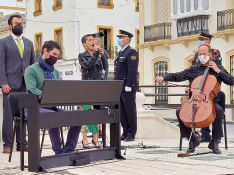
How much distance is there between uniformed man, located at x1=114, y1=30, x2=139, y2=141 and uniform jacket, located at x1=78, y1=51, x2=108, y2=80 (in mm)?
1036

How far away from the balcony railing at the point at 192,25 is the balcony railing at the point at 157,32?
0.76 meters

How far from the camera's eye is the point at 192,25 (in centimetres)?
3053

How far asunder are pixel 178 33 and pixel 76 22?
10.6 m

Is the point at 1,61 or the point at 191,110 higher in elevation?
the point at 1,61

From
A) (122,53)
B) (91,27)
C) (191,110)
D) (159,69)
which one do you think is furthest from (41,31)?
(191,110)

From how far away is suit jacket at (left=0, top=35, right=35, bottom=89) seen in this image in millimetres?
8891

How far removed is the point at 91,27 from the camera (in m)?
40.8

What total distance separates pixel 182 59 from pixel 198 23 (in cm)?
206

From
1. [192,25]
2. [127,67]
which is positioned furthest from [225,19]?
[127,67]

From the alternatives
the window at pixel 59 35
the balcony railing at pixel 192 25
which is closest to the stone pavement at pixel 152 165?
the balcony railing at pixel 192 25

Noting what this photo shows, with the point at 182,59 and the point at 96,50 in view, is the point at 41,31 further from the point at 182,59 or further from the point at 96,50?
the point at 96,50

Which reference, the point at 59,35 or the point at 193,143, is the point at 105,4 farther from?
the point at 193,143

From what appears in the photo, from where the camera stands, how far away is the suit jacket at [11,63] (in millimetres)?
8891

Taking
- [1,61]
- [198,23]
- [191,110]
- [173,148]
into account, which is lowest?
[173,148]
